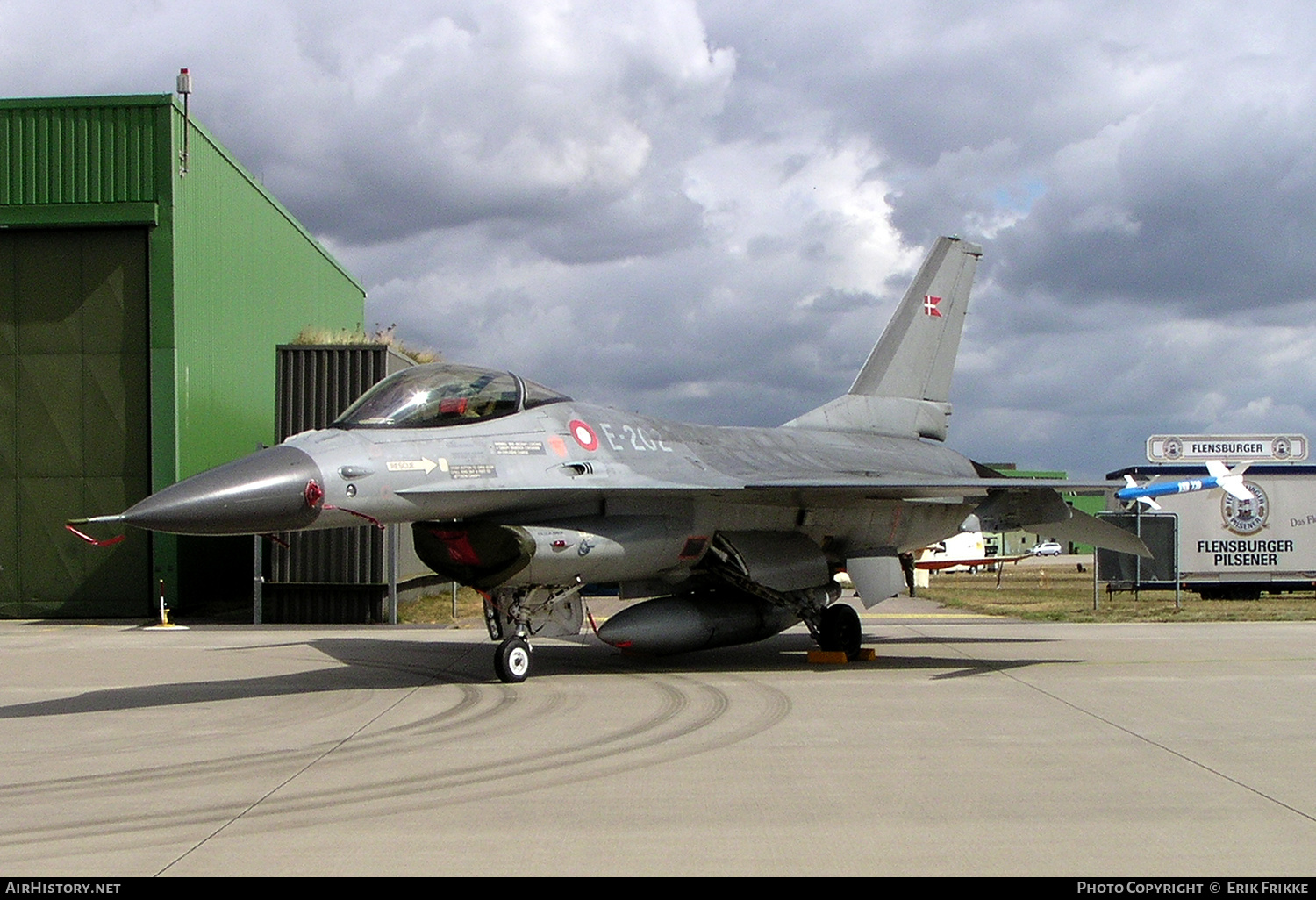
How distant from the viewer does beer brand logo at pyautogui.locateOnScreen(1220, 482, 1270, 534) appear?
26062 millimetres

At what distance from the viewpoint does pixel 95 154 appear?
20.8 meters

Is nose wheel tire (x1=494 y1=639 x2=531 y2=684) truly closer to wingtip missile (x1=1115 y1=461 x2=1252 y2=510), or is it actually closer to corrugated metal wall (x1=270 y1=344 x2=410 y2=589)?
corrugated metal wall (x1=270 y1=344 x2=410 y2=589)

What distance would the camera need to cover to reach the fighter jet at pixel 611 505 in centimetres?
958

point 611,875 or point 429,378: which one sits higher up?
point 429,378

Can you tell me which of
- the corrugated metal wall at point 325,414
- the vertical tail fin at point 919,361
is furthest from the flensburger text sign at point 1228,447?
the corrugated metal wall at point 325,414

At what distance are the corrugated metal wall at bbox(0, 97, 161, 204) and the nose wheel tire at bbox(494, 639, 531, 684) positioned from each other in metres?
14.0

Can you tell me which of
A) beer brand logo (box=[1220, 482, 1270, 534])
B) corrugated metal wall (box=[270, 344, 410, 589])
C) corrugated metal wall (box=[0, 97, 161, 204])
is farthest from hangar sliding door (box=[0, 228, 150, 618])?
beer brand logo (box=[1220, 482, 1270, 534])

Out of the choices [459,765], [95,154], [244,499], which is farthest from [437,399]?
[95,154]

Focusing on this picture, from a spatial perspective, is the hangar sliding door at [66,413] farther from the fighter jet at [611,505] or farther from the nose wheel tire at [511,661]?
the nose wheel tire at [511,661]

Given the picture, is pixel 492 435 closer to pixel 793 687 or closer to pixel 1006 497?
pixel 793 687

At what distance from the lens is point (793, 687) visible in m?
10.8

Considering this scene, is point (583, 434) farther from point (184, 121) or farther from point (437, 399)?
point (184, 121)
